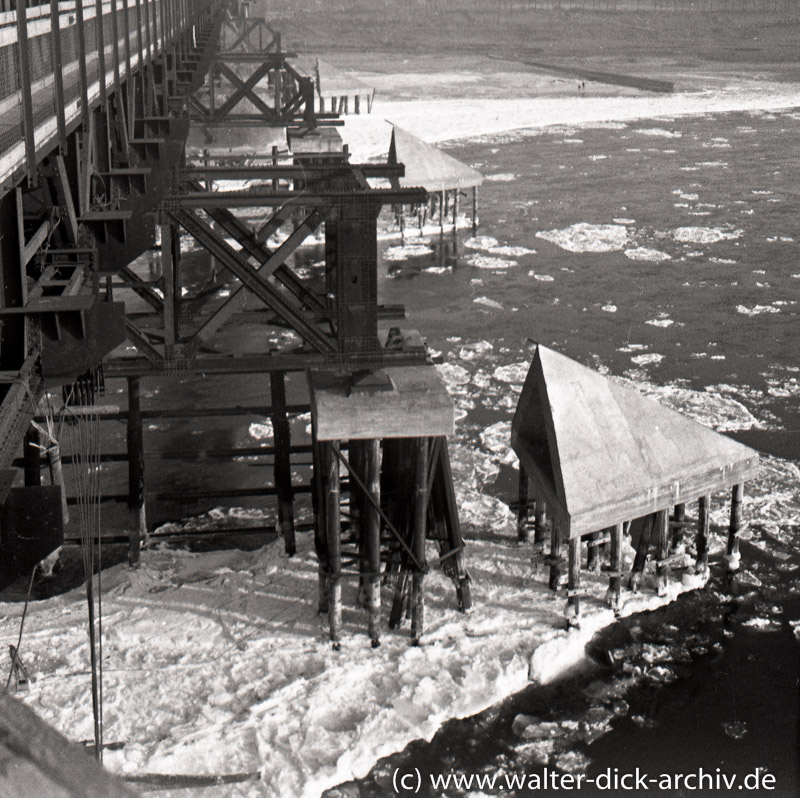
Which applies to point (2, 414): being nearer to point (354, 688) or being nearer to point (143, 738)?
point (143, 738)

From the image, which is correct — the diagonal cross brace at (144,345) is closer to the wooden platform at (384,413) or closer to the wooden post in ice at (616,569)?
the wooden platform at (384,413)

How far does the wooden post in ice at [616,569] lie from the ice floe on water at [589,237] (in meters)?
20.8

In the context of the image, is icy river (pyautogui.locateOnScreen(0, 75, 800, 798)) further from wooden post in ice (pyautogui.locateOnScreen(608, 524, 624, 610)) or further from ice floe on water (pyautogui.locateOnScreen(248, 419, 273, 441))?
wooden post in ice (pyautogui.locateOnScreen(608, 524, 624, 610))

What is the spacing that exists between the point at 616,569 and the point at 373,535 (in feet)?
9.63

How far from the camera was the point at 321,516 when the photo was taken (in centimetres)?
1259

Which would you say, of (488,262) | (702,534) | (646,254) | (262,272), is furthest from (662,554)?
(646,254)

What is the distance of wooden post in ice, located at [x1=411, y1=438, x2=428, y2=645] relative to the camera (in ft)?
38.3

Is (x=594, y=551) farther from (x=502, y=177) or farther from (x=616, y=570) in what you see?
(x=502, y=177)

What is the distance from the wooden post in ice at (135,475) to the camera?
538 inches

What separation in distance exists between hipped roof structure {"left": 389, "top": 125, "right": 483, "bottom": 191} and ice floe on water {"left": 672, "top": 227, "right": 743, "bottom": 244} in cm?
654

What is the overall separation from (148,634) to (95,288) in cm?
487

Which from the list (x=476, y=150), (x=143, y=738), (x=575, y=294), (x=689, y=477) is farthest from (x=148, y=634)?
(x=476, y=150)

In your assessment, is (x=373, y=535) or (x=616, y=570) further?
(x=616, y=570)

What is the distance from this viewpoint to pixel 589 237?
112 feet
